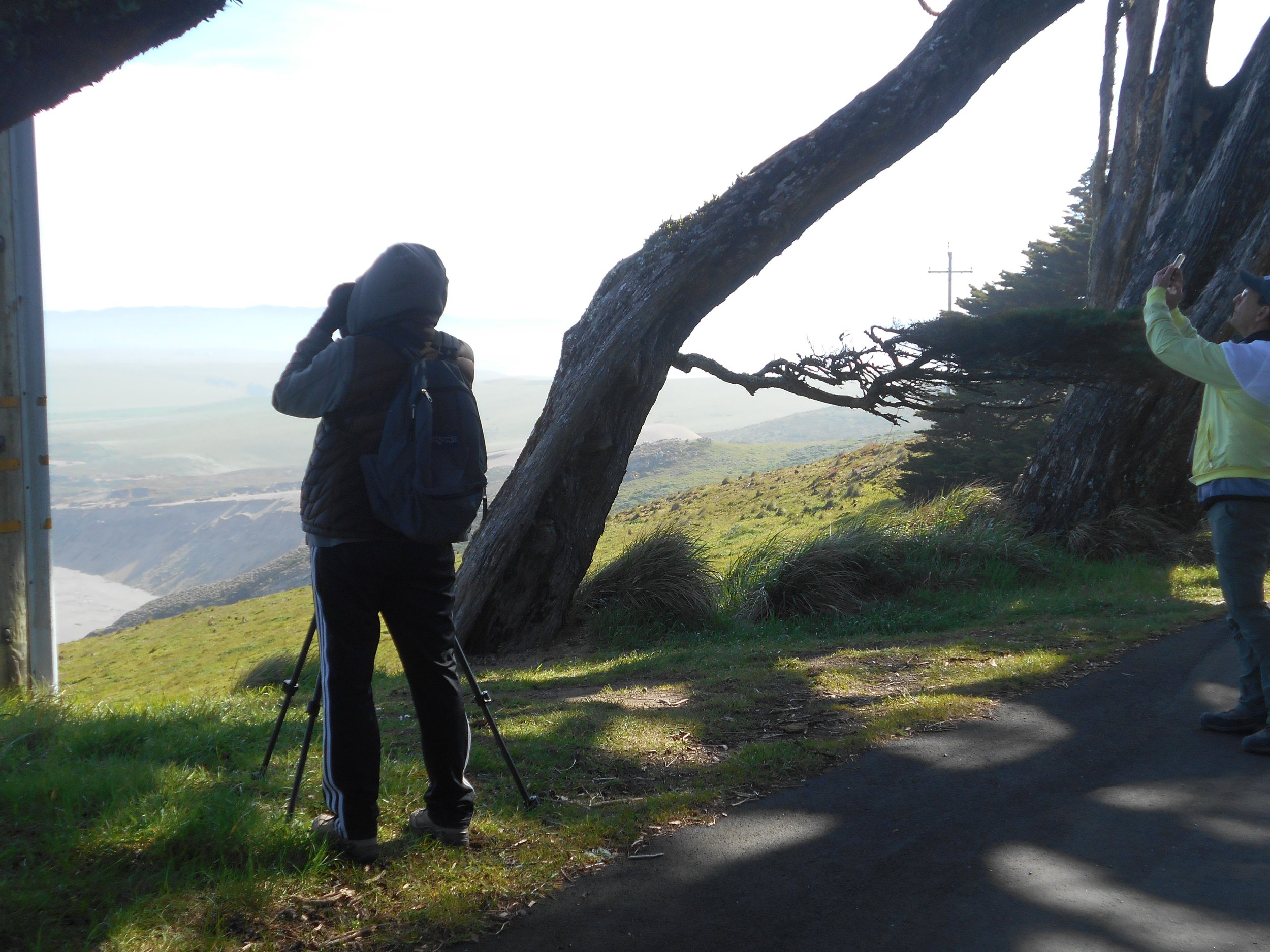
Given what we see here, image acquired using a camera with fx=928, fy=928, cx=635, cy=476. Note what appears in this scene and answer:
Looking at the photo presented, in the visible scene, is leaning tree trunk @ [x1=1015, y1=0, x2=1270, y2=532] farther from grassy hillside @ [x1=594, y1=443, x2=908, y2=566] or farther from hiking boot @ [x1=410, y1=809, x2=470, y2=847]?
hiking boot @ [x1=410, y1=809, x2=470, y2=847]

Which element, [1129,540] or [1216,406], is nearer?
[1216,406]

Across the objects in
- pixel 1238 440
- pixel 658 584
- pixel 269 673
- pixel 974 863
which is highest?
pixel 1238 440

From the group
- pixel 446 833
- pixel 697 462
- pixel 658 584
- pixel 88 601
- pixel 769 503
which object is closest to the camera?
pixel 446 833

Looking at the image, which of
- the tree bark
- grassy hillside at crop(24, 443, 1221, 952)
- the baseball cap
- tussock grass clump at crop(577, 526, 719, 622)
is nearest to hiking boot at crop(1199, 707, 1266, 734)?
grassy hillside at crop(24, 443, 1221, 952)

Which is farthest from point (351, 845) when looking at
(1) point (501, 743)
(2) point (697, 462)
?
(2) point (697, 462)

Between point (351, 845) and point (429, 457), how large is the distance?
146cm

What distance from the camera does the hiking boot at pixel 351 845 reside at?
11.2 ft

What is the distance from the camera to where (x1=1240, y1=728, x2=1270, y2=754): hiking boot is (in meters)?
4.66

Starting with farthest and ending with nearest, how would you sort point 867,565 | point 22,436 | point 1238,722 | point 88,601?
point 88,601, point 867,565, point 22,436, point 1238,722

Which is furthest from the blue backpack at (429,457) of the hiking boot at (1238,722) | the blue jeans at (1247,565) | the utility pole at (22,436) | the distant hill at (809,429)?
the distant hill at (809,429)

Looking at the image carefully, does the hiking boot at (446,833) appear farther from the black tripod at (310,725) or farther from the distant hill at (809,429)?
the distant hill at (809,429)

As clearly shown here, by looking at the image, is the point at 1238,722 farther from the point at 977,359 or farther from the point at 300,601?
the point at 300,601

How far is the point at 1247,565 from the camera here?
15.2 feet

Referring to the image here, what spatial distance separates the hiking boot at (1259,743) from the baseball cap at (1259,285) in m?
2.17
